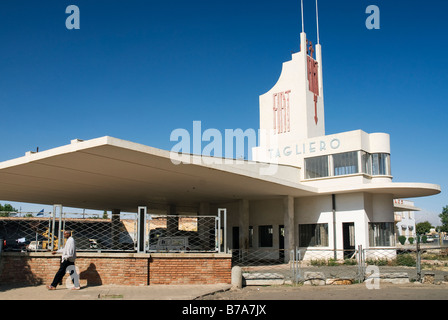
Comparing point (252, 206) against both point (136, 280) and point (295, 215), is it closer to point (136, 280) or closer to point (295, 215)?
point (295, 215)

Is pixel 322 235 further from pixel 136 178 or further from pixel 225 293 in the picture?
pixel 225 293

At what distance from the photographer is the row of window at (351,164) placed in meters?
24.9

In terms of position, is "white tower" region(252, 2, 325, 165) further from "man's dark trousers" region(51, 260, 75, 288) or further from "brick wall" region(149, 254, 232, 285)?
"man's dark trousers" region(51, 260, 75, 288)

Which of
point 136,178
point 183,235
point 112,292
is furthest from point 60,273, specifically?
point 183,235

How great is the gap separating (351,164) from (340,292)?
45.7 feet

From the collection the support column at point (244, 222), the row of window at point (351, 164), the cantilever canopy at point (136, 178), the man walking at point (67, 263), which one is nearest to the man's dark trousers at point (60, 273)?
the man walking at point (67, 263)

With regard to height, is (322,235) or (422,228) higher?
(322,235)

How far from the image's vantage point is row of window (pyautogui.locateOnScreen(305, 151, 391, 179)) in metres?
24.9

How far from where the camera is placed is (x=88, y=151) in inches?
527

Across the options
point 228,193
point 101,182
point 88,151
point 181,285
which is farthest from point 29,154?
point 228,193

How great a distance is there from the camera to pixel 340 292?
12.3 metres

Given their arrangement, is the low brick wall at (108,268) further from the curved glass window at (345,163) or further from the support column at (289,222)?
the curved glass window at (345,163)

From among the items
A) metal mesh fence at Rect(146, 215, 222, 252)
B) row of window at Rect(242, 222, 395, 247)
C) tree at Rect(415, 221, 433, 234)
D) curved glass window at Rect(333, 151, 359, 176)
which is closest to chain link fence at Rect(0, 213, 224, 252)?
metal mesh fence at Rect(146, 215, 222, 252)

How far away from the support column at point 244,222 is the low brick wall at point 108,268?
13.7m
